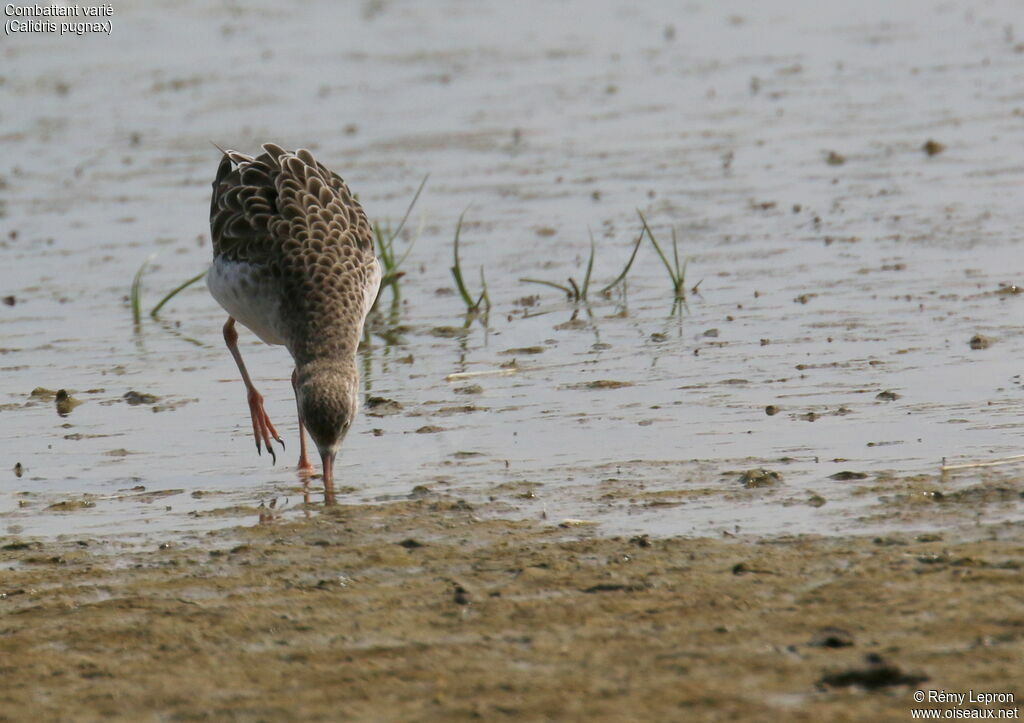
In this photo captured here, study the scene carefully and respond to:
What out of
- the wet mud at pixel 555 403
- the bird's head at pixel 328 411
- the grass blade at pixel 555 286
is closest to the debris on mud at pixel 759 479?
the wet mud at pixel 555 403

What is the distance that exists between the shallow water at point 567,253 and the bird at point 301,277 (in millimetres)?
398

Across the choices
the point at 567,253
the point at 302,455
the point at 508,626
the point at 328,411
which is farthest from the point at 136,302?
the point at 508,626

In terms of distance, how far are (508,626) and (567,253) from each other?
26.6ft

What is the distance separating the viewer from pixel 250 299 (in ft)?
33.9

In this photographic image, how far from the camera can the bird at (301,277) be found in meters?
→ 8.98

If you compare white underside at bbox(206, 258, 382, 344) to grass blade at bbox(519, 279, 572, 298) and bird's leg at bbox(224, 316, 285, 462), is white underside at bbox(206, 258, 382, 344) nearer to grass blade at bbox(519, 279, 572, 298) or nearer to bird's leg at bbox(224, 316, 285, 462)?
bird's leg at bbox(224, 316, 285, 462)

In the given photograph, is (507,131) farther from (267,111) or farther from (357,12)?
(357,12)

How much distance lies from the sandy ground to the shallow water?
1.95 feet

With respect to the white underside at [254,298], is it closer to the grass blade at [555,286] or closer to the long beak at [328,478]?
the long beak at [328,478]

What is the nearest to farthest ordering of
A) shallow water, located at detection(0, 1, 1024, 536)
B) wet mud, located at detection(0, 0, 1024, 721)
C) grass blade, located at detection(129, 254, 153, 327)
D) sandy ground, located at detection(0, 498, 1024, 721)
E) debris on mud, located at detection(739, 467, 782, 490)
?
1. sandy ground, located at detection(0, 498, 1024, 721)
2. wet mud, located at detection(0, 0, 1024, 721)
3. debris on mud, located at detection(739, 467, 782, 490)
4. shallow water, located at detection(0, 1, 1024, 536)
5. grass blade, located at detection(129, 254, 153, 327)

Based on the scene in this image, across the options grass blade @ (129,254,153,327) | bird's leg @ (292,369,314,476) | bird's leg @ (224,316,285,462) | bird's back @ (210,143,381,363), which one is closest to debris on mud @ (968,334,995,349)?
bird's back @ (210,143,381,363)

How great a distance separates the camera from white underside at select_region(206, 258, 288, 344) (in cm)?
1012

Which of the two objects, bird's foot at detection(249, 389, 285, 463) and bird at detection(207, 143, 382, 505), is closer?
bird at detection(207, 143, 382, 505)

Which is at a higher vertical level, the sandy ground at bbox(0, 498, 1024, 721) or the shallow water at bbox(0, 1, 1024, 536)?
the shallow water at bbox(0, 1, 1024, 536)
